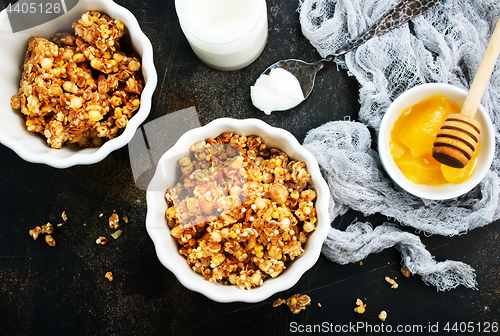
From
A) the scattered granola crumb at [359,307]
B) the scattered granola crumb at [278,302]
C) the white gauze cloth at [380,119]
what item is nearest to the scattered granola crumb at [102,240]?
the scattered granola crumb at [278,302]

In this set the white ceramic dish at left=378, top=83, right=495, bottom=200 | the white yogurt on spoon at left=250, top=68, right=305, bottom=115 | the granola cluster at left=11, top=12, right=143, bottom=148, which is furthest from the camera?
the white yogurt on spoon at left=250, top=68, right=305, bottom=115

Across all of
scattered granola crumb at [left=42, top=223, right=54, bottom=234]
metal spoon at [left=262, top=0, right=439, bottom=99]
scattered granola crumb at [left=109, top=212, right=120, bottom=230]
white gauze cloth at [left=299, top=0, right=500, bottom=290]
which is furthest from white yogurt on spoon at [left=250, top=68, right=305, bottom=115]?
scattered granola crumb at [left=42, top=223, right=54, bottom=234]

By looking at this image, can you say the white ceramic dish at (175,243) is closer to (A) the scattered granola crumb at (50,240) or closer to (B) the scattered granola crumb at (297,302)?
(B) the scattered granola crumb at (297,302)

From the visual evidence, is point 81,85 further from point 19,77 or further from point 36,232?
point 36,232

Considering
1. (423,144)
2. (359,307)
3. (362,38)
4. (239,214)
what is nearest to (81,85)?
(239,214)

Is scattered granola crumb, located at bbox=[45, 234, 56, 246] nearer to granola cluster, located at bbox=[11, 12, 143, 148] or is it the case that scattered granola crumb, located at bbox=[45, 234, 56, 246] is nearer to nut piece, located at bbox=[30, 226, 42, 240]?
nut piece, located at bbox=[30, 226, 42, 240]
